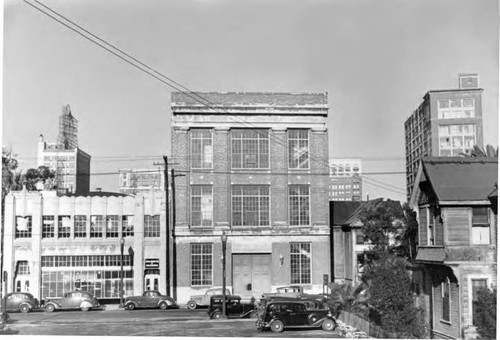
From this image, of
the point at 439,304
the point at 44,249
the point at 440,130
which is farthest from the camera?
the point at 44,249

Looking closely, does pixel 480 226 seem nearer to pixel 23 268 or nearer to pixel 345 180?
pixel 345 180

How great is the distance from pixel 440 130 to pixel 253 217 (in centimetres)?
1045

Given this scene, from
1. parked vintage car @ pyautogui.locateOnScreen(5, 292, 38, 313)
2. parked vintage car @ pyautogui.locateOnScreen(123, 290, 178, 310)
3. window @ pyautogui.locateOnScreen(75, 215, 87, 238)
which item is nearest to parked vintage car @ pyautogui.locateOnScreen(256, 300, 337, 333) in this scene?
parked vintage car @ pyautogui.locateOnScreen(123, 290, 178, 310)

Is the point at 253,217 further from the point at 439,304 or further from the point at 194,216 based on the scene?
the point at 439,304

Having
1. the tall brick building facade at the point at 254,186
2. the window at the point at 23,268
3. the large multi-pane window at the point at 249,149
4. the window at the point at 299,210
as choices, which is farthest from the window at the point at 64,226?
the window at the point at 299,210

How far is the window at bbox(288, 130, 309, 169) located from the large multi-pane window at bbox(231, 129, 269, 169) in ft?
3.50

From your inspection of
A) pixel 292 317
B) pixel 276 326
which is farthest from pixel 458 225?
pixel 276 326

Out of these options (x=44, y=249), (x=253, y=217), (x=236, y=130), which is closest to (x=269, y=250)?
(x=253, y=217)

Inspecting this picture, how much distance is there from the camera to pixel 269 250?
1202 inches

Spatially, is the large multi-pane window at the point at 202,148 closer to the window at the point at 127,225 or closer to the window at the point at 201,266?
the window at the point at 201,266

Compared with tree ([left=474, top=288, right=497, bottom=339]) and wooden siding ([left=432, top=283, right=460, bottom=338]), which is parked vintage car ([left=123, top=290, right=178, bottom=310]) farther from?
tree ([left=474, top=288, right=497, bottom=339])

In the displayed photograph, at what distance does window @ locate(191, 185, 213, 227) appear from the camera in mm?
29469

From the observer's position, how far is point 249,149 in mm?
29766

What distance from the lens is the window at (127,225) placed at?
105ft
